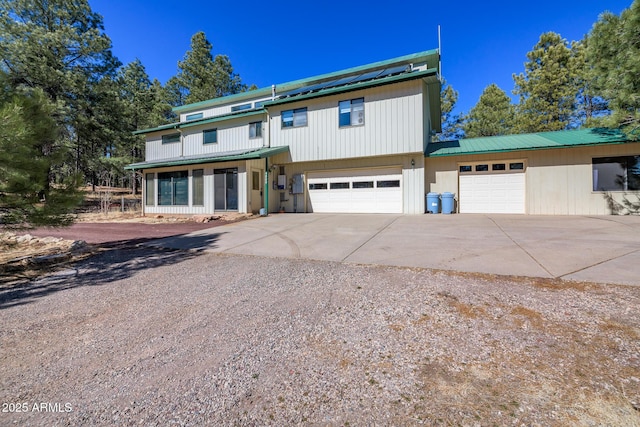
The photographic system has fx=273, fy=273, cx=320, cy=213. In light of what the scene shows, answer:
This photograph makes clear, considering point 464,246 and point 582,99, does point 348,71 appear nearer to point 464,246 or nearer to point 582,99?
point 464,246

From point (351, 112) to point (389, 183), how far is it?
3.85 m

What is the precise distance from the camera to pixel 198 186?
45.9ft

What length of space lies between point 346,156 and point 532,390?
12025mm

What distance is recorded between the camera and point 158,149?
1800 centimetres

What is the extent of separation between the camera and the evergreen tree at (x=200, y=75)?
26625mm

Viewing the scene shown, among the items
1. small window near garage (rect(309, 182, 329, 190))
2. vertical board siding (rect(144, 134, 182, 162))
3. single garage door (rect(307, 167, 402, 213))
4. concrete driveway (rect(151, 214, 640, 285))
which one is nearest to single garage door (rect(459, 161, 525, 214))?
single garage door (rect(307, 167, 402, 213))

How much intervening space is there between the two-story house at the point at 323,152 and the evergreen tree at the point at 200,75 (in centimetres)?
1310

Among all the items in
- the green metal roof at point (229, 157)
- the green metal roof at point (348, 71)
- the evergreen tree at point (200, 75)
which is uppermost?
the evergreen tree at point (200, 75)

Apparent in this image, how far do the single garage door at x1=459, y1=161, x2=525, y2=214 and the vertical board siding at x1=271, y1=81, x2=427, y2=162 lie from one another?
9.46 ft

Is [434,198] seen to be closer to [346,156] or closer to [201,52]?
[346,156]

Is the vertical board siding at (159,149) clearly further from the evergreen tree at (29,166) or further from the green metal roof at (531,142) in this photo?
the green metal roof at (531,142)

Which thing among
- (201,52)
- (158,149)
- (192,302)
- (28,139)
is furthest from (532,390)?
(201,52)

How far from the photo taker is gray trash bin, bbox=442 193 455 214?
476 inches

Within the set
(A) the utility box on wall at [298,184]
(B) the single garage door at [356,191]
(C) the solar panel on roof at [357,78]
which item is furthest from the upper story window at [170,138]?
(B) the single garage door at [356,191]
